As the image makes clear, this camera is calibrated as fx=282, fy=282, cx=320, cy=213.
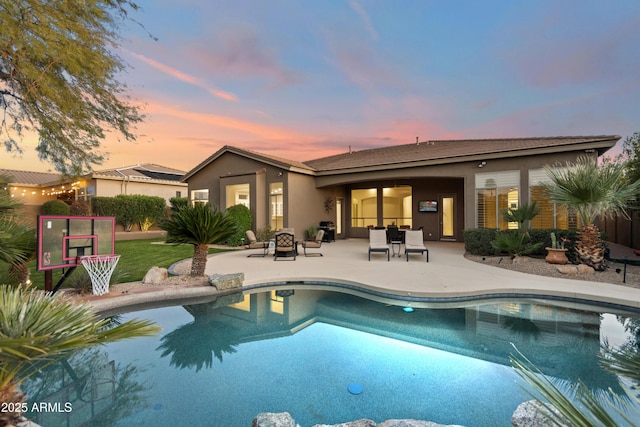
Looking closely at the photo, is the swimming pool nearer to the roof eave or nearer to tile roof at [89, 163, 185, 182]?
the roof eave

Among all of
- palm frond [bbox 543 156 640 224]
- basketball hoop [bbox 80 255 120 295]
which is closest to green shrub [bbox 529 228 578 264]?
palm frond [bbox 543 156 640 224]

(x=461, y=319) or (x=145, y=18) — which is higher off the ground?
(x=145, y=18)

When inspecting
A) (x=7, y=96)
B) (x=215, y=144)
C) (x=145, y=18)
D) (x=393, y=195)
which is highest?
(x=145, y=18)

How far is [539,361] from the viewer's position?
379 cm

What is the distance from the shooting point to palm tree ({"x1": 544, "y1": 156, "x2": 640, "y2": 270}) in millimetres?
7113

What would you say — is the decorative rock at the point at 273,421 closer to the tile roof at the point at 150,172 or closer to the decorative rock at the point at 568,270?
the decorative rock at the point at 568,270

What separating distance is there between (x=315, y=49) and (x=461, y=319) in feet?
36.3

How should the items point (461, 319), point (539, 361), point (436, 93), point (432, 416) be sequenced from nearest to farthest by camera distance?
1. point (432, 416)
2. point (539, 361)
3. point (461, 319)
4. point (436, 93)

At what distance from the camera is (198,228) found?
23.0 ft

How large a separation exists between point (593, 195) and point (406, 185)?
9.51 metres

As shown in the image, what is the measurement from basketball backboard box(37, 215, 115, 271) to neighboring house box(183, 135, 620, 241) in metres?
8.35

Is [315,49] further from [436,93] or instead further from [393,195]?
[393,195]

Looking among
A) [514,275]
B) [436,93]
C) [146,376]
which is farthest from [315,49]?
[146,376]

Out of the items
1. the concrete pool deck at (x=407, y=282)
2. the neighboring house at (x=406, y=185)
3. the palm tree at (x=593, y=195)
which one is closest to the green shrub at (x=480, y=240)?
the neighboring house at (x=406, y=185)
